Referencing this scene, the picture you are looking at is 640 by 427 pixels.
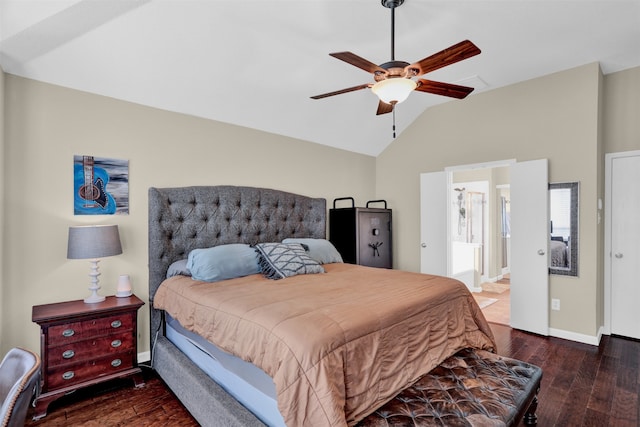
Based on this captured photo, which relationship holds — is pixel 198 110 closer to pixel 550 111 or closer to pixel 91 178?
pixel 91 178

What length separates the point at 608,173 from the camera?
358cm

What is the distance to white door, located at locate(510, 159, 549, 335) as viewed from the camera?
359cm

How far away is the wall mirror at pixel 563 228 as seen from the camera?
11.3 ft

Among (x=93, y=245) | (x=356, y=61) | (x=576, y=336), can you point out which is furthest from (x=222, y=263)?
(x=576, y=336)

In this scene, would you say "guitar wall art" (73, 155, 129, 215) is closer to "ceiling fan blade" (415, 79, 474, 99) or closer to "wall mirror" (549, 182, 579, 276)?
"ceiling fan blade" (415, 79, 474, 99)

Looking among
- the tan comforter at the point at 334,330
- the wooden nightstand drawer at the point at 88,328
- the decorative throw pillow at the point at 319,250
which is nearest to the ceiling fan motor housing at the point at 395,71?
the tan comforter at the point at 334,330

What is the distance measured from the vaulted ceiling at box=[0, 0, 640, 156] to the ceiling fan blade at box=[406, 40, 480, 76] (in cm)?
67

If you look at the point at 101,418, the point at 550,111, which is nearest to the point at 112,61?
the point at 101,418

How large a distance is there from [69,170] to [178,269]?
1.11m

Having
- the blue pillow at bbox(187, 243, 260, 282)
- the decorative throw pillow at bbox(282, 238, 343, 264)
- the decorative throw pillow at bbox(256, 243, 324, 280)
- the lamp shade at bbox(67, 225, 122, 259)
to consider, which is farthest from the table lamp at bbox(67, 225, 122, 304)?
the decorative throw pillow at bbox(282, 238, 343, 264)

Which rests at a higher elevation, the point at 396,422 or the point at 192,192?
the point at 192,192

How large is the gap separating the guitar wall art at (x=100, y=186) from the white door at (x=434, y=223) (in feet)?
11.7

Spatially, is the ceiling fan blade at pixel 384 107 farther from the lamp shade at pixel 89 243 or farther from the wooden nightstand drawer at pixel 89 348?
the wooden nightstand drawer at pixel 89 348

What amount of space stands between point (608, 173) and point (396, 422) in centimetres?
377
